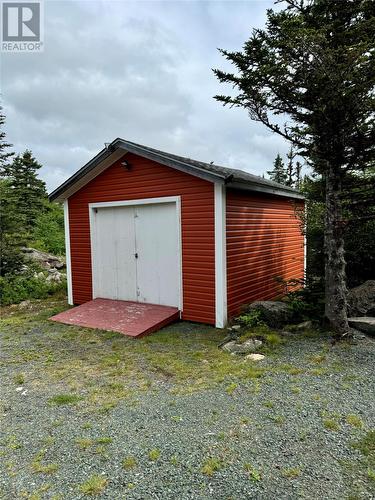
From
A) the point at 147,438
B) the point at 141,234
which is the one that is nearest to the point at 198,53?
the point at 141,234

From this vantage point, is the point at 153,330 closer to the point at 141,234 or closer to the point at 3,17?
the point at 141,234

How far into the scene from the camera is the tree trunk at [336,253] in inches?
182

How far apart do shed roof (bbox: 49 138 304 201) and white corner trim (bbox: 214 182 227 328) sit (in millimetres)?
334

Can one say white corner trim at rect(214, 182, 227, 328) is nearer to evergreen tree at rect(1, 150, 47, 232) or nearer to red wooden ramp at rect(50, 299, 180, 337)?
red wooden ramp at rect(50, 299, 180, 337)

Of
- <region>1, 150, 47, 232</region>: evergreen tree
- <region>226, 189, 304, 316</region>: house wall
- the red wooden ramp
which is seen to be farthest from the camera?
<region>1, 150, 47, 232</region>: evergreen tree

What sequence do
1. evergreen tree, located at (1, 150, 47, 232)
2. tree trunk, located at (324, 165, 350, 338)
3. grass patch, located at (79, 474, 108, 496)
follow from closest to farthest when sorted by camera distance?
grass patch, located at (79, 474, 108, 496), tree trunk, located at (324, 165, 350, 338), evergreen tree, located at (1, 150, 47, 232)

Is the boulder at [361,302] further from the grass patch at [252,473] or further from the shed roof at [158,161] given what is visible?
the grass patch at [252,473]

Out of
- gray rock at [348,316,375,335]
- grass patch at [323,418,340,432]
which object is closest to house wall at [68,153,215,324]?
gray rock at [348,316,375,335]

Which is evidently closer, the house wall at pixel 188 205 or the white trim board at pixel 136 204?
the house wall at pixel 188 205

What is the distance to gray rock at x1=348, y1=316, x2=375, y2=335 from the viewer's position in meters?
4.65

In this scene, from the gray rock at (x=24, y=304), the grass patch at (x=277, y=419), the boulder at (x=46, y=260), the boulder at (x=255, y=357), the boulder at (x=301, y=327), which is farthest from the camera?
the boulder at (x=46, y=260)

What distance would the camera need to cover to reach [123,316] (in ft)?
19.9

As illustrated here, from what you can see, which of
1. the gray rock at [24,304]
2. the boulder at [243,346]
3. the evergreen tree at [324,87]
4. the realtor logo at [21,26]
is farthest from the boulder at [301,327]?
the realtor logo at [21,26]

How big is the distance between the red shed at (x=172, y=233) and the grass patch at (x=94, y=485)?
368 centimetres
